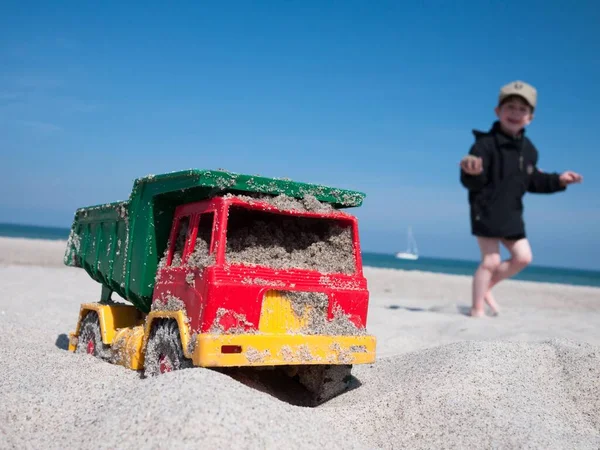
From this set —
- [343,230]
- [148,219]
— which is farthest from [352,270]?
[148,219]

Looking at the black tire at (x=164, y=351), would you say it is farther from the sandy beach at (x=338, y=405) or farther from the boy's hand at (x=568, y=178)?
the boy's hand at (x=568, y=178)

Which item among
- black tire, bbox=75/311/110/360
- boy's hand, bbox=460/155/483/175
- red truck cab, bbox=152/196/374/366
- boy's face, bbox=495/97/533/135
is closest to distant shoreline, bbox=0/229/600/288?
black tire, bbox=75/311/110/360

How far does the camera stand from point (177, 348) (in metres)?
4.27

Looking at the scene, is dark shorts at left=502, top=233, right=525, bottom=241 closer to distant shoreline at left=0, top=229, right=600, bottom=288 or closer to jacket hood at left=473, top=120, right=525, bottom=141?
jacket hood at left=473, top=120, right=525, bottom=141

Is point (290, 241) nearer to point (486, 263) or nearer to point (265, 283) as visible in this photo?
point (265, 283)

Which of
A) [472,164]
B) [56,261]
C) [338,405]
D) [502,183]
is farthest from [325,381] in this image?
[56,261]

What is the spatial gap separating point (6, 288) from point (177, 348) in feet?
24.2

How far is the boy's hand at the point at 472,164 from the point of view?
7600mm

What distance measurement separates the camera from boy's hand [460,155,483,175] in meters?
7.60

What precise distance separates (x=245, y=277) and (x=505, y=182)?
17.0 ft

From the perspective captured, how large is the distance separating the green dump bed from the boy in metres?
3.99

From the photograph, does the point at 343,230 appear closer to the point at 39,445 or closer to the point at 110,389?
the point at 110,389

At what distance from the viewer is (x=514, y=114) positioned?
812 centimetres

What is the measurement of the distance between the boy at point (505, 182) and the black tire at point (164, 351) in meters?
4.86
